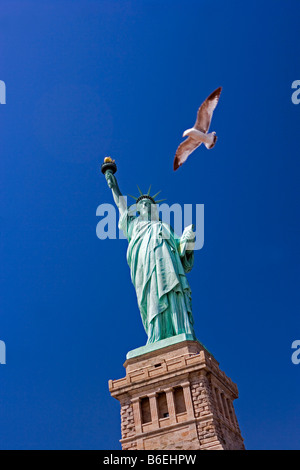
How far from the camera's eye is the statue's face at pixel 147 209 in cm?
2952

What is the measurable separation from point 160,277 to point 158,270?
0.41 meters

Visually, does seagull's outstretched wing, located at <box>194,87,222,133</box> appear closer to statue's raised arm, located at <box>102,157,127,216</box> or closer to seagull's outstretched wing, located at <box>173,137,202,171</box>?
seagull's outstretched wing, located at <box>173,137,202,171</box>

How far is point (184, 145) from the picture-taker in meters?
17.7

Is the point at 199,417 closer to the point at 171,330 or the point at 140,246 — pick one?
the point at 171,330

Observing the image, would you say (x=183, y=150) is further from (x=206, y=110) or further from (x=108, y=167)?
(x=108, y=167)

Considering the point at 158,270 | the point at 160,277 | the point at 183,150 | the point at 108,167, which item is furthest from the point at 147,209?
the point at 183,150

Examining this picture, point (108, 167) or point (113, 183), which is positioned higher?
point (108, 167)

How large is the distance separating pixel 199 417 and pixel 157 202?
14.2 metres

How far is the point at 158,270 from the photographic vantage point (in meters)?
25.4

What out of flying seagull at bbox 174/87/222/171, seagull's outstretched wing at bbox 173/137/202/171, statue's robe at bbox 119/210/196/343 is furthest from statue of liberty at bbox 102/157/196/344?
flying seagull at bbox 174/87/222/171

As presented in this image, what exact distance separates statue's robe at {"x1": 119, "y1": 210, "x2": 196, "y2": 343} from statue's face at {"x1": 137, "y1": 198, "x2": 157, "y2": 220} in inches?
44.7
